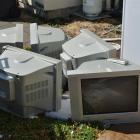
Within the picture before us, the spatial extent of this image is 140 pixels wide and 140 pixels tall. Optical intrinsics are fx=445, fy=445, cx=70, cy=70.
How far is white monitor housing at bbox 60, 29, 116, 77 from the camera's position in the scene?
4.48 metres

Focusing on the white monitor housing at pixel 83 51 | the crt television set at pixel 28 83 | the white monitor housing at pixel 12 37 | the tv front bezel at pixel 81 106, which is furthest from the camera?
Result: the white monitor housing at pixel 12 37

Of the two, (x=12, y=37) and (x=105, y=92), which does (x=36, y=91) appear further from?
(x=12, y=37)

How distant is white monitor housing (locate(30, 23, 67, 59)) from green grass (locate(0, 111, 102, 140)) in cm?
83

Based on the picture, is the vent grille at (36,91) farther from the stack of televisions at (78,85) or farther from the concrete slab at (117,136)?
the concrete slab at (117,136)

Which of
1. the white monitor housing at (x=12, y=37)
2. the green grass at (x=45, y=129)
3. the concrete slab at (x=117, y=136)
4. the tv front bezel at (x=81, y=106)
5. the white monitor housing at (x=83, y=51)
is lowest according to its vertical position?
the concrete slab at (x=117, y=136)

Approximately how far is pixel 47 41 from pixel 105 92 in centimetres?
106

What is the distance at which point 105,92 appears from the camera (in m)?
4.09

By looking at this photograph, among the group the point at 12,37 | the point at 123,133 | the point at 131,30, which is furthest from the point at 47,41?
the point at 123,133

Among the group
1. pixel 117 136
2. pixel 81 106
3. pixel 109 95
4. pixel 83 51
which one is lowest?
pixel 117 136

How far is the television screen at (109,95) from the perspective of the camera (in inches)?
159

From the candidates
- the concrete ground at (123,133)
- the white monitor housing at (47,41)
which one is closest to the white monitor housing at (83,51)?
the white monitor housing at (47,41)

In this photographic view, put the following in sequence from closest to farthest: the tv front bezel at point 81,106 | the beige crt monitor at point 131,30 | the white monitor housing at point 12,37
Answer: the tv front bezel at point 81,106 → the beige crt monitor at point 131,30 → the white monitor housing at point 12,37

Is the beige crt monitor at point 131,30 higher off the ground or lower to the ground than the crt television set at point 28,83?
higher

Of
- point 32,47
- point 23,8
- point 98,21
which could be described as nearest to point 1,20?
point 23,8
